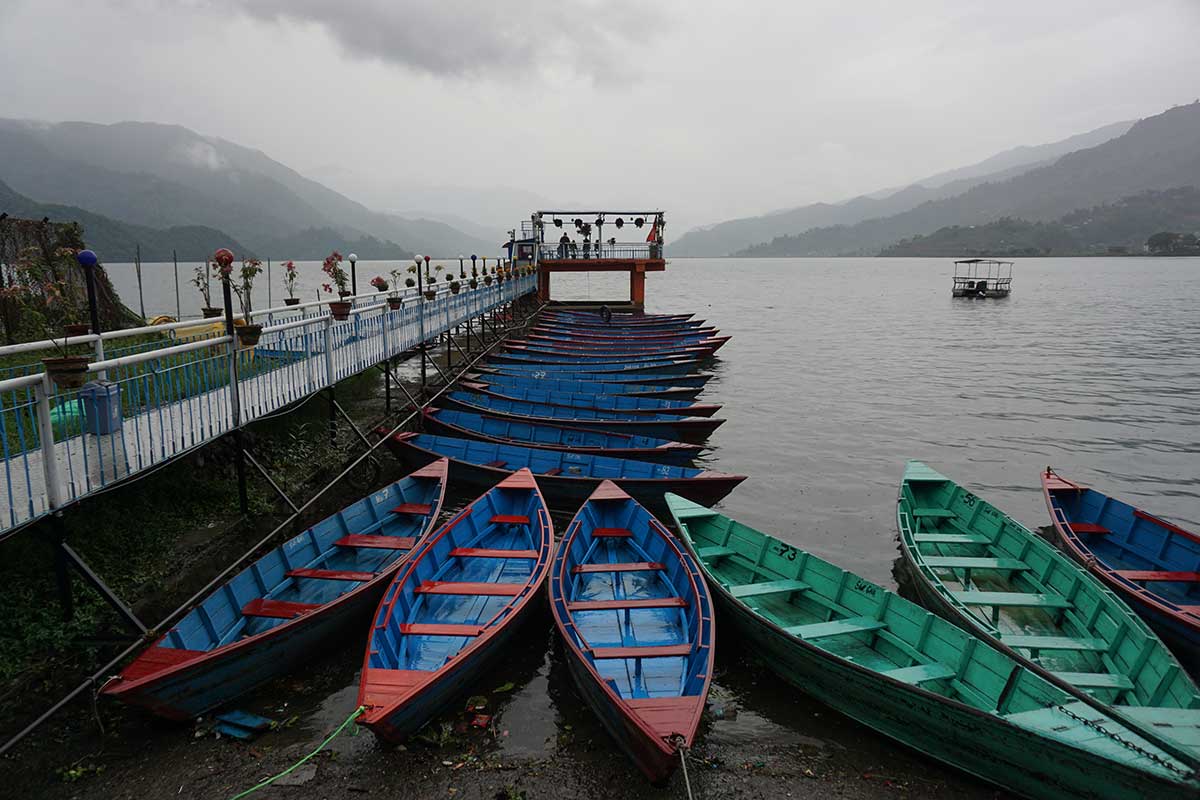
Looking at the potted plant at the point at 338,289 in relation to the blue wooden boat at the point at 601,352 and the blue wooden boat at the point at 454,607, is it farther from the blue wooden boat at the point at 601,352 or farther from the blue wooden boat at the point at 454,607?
the blue wooden boat at the point at 601,352

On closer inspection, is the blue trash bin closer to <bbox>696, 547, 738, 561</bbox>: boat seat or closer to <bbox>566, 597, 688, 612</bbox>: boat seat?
<bbox>566, 597, 688, 612</bbox>: boat seat

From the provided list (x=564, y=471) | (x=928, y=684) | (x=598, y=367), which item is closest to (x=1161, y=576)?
(x=928, y=684)

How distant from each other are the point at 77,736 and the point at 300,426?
8.97 m

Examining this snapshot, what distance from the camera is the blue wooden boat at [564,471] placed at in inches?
493

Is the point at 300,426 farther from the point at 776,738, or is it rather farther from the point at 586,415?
the point at 776,738

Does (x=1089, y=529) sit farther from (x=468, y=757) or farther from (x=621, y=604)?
(x=468, y=757)

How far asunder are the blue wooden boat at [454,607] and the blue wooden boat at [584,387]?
8601mm

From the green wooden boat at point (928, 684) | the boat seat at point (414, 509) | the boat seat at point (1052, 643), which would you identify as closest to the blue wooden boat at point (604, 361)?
the boat seat at point (414, 509)

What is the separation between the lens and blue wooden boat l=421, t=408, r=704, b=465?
1455 cm

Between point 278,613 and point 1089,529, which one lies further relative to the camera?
point 1089,529

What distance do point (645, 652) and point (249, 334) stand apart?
23.9ft

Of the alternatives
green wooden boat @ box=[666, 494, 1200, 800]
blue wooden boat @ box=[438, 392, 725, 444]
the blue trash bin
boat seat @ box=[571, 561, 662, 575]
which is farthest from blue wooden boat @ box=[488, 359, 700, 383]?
the blue trash bin

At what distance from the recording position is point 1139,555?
1069 cm

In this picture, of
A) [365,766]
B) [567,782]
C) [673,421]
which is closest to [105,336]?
[365,766]
